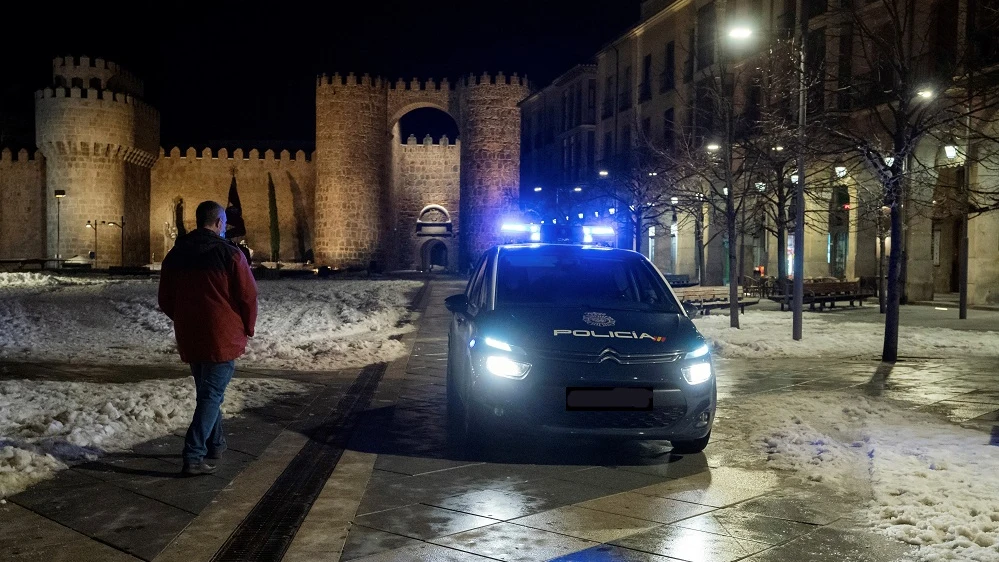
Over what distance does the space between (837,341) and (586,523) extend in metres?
11.1

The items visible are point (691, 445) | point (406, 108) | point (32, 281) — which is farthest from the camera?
point (406, 108)

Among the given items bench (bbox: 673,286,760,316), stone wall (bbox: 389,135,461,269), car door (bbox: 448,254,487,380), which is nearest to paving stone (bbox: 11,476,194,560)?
car door (bbox: 448,254,487,380)

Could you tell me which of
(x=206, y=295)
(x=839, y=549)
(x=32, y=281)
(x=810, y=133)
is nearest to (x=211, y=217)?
(x=206, y=295)

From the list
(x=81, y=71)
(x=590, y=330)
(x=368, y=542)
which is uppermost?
(x=81, y=71)

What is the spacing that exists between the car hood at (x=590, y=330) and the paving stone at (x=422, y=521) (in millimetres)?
1543

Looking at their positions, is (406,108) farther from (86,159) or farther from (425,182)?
(86,159)

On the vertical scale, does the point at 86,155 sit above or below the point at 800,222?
above

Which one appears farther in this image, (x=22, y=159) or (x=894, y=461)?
(x=22, y=159)

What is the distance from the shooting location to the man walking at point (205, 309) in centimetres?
598

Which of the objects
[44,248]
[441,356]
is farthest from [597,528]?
[44,248]

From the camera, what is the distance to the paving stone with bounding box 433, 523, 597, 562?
15.3ft

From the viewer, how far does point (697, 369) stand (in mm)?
6617

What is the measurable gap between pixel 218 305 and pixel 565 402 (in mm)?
2281

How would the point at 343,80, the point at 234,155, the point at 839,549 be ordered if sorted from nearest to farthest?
1. the point at 839,549
2. the point at 343,80
3. the point at 234,155
